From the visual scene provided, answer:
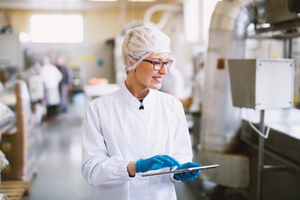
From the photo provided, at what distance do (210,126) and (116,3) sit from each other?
8709 millimetres

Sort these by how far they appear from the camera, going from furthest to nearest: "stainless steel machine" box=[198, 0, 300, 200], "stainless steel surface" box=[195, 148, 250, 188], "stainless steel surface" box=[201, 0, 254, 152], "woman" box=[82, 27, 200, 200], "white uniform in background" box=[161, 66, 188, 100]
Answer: "white uniform in background" box=[161, 66, 188, 100] < "stainless steel surface" box=[195, 148, 250, 188] < "stainless steel surface" box=[201, 0, 254, 152] < "stainless steel machine" box=[198, 0, 300, 200] < "woman" box=[82, 27, 200, 200]

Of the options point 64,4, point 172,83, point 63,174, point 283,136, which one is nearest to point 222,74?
point 283,136

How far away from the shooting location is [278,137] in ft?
7.38

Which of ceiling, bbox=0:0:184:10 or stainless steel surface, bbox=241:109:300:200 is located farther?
ceiling, bbox=0:0:184:10

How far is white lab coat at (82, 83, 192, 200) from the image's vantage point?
4.32ft

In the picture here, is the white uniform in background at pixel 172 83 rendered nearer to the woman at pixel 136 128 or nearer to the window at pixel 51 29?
the woman at pixel 136 128

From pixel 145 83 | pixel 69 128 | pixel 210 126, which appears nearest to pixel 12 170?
pixel 210 126

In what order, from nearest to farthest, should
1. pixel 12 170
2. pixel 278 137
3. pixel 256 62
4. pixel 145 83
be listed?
1. pixel 145 83
2. pixel 256 62
3. pixel 278 137
4. pixel 12 170

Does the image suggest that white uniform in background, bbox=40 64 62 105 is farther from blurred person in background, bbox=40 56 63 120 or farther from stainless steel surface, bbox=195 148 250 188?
stainless steel surface, bbox=195 148 250 188

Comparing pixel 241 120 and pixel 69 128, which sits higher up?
pixel 241 120

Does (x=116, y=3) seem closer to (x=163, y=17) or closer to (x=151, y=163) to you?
(x=163, y=17)

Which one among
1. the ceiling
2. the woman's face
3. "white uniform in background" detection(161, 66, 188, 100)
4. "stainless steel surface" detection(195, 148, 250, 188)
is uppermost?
the ceiling

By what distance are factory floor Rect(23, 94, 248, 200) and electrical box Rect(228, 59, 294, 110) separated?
1.45 m

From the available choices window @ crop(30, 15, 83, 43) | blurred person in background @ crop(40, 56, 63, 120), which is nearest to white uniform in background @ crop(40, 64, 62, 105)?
blurred person in background @ crop(40, 56, 63, 120)
